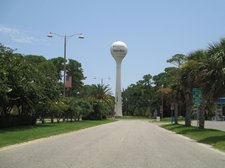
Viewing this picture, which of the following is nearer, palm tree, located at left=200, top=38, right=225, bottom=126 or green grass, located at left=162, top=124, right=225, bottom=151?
green grass, located at left=162, top=124, right=225, bottom=151

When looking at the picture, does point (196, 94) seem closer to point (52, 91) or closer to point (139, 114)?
point (52, 91)

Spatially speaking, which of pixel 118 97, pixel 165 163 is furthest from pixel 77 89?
pixel 165 163

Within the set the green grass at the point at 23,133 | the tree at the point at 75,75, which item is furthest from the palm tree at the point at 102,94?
the green grass at the point at 23,133

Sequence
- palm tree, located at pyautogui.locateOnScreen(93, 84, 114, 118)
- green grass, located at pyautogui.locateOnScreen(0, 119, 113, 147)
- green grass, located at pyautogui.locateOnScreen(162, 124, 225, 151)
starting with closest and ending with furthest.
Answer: green grass, located at pyautogui.locateOnScreen(162, 124, 225, 151) → green grass, located at pyautogui.locateOnScreen(0, 119, 113, 147) → palm tree, located at pyautogui.locateOnScreen(93, 84, 114, 118)

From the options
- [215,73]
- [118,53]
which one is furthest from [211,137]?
[118,53]

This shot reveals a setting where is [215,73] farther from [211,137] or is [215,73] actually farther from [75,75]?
[75,75]

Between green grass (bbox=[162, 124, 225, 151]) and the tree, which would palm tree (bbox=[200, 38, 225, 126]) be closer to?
green grass (bbox=[162, 124, 225, 151])

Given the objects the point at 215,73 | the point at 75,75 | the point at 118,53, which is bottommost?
the point at 215,73

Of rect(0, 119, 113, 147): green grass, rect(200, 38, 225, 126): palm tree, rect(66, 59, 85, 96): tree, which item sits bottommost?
rect(0, 119, 113, 147): green grass

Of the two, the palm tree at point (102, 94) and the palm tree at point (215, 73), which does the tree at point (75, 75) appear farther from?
the palm tree at point (215, 73)

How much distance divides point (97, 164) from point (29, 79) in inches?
1154

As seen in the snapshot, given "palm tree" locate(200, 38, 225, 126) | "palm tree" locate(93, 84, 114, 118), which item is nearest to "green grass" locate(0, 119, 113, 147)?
"palm tree" locate(200, 38, 225, 126)

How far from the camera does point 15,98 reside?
3978cm

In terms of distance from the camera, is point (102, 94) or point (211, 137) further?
point (102, 94)
